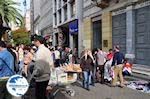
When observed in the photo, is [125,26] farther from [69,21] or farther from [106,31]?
[69,21]

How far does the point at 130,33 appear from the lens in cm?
2333

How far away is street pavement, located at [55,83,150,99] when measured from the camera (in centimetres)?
1394

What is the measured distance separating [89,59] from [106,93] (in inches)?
74.1

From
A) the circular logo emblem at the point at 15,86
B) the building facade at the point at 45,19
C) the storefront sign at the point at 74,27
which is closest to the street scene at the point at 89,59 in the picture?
the circular logo emblem at the point at 15,86

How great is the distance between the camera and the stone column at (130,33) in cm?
2301

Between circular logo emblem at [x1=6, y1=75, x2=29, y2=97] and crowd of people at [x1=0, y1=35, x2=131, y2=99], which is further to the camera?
crowd of people at [x1=0, y1=35, x2=131, y2=99]

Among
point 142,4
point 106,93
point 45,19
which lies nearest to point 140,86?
point 106,93

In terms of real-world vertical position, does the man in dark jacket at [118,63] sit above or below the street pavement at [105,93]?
above

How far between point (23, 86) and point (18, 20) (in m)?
A: 10.4

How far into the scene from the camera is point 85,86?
55.0 feet

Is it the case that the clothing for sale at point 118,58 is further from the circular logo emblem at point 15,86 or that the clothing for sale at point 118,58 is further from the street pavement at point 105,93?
the circular logo emblem at point 15,86

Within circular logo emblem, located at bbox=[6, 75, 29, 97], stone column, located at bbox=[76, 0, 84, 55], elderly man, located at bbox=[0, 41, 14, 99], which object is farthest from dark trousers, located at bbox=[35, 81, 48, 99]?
stone column, located at bbox=[76, 0, 84, 55]

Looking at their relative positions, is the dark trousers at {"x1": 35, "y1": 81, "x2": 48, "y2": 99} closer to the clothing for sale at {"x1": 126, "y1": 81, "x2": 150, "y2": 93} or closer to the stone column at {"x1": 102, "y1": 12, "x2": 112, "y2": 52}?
the clothing for sale at {"x1": 126, "y1": 81, "x2": 150, "y2": 93}

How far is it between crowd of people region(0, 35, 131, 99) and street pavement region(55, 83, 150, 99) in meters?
0.49
